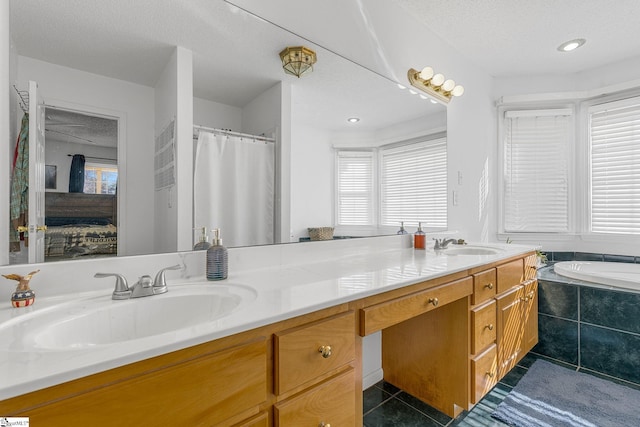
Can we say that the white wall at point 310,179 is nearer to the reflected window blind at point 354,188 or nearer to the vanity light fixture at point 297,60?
the reflected window blind at point 354,188

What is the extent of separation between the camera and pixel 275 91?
1452mm

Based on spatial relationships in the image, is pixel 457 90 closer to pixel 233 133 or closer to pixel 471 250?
pixel 471 250

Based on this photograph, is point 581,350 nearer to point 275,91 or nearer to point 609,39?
point 609,39

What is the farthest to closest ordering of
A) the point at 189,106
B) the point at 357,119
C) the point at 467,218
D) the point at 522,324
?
the point at 467,218 → the point at 522,324 → the point at 357,119 → the point at 189,106

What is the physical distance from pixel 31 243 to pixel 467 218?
8.96 ft

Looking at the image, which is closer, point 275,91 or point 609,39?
point 275,91

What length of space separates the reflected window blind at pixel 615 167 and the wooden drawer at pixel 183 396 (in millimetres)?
3375

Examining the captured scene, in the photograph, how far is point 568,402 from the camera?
5.57 feet

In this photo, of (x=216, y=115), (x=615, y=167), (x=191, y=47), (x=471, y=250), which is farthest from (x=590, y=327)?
(x=191, y=47)

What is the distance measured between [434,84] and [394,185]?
885mm

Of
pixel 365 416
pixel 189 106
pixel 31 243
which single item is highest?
pixel 189 106

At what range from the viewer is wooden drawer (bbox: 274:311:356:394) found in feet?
2.62

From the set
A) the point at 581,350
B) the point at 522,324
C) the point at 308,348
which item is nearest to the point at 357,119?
the point at 308,348

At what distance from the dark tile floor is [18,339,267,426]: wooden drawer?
1146mm
